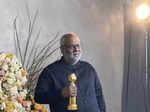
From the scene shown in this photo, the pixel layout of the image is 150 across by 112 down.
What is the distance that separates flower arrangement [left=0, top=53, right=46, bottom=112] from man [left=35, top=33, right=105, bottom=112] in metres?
0.19

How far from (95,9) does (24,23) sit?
920mm

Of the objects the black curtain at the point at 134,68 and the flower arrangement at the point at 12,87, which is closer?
the flower arrangement at the point at 12,87

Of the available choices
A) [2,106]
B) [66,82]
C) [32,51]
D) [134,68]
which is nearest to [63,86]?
[66,82]

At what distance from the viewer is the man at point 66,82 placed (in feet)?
6.16

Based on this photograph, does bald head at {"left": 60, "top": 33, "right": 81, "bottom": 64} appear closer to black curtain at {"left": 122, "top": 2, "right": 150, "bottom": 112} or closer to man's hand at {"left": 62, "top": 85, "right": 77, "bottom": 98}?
man's hand at {"left": 62, "top": 85, "right": 77, "bottom": 98}

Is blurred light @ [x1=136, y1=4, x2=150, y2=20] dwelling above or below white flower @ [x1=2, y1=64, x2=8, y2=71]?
above

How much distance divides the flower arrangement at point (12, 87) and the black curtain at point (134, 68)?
1379 mm

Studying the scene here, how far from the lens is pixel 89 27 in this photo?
2.92 meters

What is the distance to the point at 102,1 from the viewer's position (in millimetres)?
3074

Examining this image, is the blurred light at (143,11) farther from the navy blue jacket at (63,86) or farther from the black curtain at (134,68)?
the navy blue jacket at (63,86)

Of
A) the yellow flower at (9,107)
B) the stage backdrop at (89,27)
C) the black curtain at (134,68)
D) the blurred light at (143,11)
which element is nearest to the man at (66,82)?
the yellow flower at (9,107)

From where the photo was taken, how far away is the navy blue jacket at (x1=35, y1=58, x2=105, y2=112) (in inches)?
73.8

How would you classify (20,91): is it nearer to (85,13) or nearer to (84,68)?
(84,68)

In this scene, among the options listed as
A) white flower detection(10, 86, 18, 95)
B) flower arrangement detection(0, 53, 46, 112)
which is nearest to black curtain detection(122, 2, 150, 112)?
flower arrangement detection(0, 53, 46, 112)
